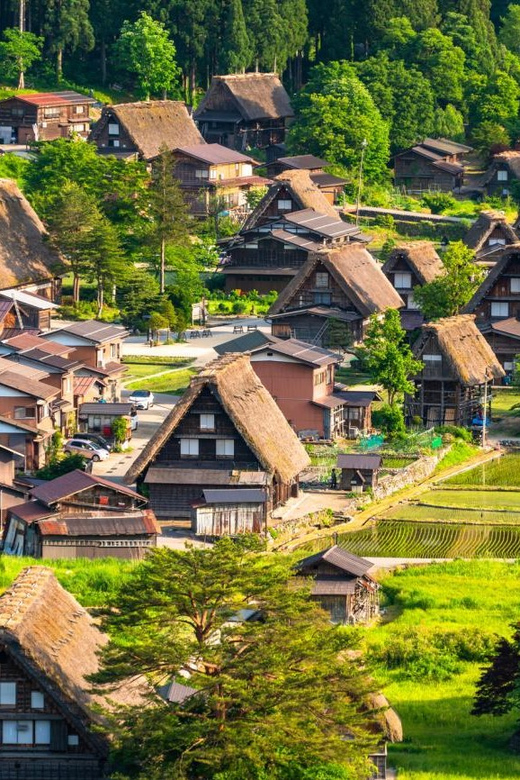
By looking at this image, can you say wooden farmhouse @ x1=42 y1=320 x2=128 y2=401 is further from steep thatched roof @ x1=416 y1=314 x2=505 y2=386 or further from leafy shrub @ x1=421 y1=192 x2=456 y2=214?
leafy shrub @ x1=421 y1=192 x2=456 y2=214

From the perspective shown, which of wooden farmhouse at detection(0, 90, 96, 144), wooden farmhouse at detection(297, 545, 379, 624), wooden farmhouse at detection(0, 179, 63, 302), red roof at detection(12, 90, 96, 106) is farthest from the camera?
red roof at detection(12, 90, 96, 106)

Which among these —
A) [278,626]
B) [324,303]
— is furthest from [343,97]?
[278,626]

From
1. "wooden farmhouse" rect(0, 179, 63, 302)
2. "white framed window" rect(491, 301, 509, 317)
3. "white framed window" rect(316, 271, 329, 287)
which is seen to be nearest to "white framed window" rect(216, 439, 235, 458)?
"white framed window" rect(316, 271, 329, 287)

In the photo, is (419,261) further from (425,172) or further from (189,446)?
(189,446)

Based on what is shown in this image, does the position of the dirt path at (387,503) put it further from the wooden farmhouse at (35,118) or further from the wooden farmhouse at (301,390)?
the wooden farmhouse at (35,118)

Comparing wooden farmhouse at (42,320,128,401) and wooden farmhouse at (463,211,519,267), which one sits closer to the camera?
wooden farmhouse at (42,320,128,401)

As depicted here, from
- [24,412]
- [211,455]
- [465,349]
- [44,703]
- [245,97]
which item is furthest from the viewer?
[245,97]

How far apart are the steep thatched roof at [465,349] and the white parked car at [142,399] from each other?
7459 millimetres

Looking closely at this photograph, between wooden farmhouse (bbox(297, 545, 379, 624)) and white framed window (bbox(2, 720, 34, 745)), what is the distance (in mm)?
10276

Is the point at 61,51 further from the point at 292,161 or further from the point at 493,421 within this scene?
the point at 493,421

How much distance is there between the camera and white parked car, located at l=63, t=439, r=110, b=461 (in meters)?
55.7

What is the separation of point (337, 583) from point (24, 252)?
3175cm

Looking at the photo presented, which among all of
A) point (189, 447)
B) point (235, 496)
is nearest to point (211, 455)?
point (189, 447)

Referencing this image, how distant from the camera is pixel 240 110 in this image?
97.9 meters
